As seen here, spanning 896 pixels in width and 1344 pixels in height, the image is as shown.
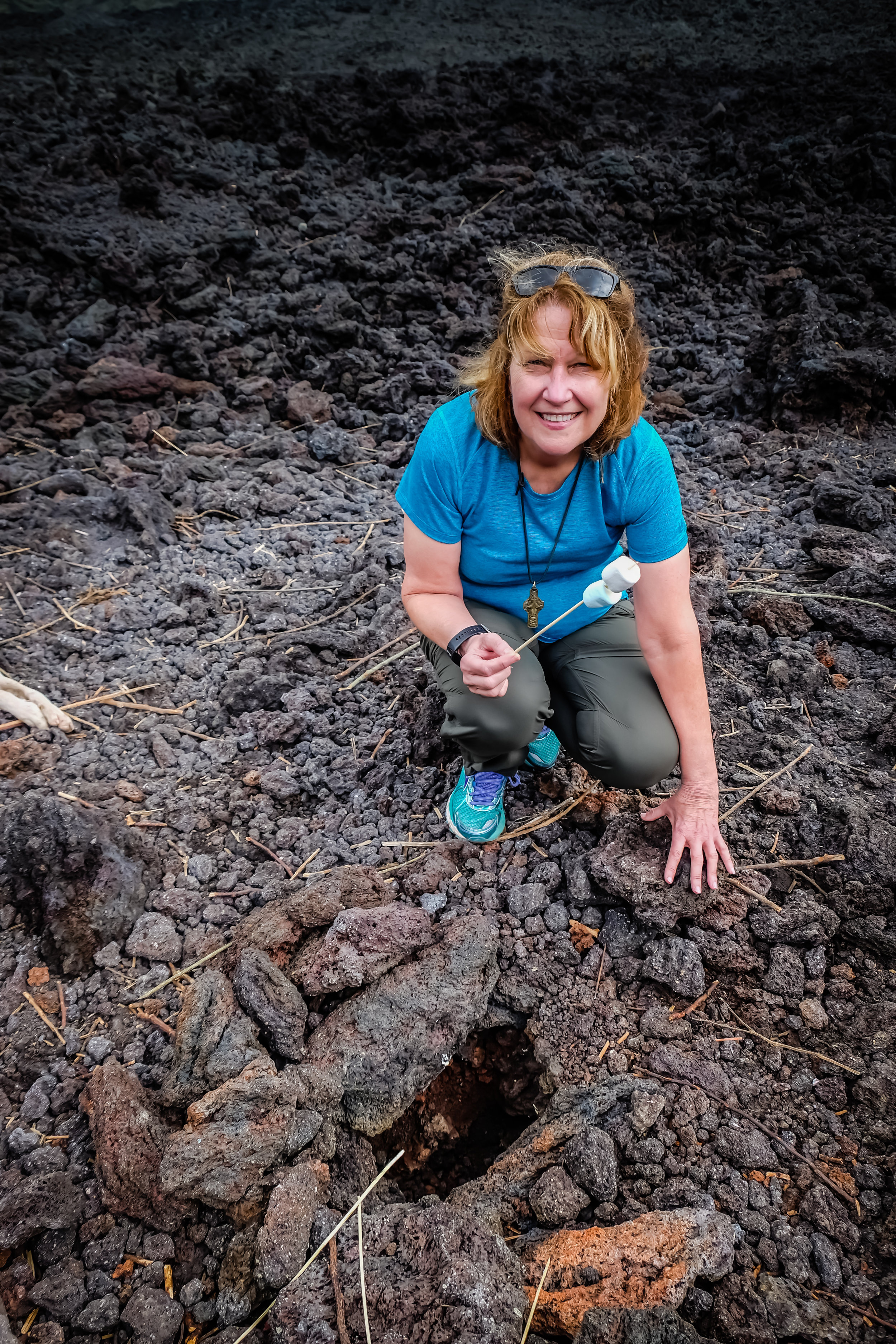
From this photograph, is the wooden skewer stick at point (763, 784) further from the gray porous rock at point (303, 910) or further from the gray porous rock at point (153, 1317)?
the gray porous rock at point (153, 1317)

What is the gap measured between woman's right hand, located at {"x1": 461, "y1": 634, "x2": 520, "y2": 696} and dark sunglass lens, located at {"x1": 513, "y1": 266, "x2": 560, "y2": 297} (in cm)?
85

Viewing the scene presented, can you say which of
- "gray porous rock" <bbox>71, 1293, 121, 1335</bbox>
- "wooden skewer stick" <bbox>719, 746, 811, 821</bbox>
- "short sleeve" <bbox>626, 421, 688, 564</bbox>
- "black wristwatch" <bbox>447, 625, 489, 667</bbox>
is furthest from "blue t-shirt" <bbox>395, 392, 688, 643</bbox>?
"gray porous rock" <bbox>71, 1293, 121, 1335</bbox>

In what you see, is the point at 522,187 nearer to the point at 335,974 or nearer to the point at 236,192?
the point at 236,192

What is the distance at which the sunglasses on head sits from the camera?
6.09 ft

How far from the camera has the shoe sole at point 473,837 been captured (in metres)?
2.42

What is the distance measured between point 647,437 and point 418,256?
4.94 metres

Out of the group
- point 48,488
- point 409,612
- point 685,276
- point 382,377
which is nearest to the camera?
point 409,612

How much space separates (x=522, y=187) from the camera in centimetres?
664

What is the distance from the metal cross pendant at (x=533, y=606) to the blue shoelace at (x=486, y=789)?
48cm

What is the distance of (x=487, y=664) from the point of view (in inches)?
73.5

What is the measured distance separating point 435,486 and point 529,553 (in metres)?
0.34

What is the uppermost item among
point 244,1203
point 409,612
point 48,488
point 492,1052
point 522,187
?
point 522,187

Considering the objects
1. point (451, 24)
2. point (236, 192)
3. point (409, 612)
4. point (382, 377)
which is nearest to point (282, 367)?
point (382, 377)

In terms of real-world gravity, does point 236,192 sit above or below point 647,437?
above
